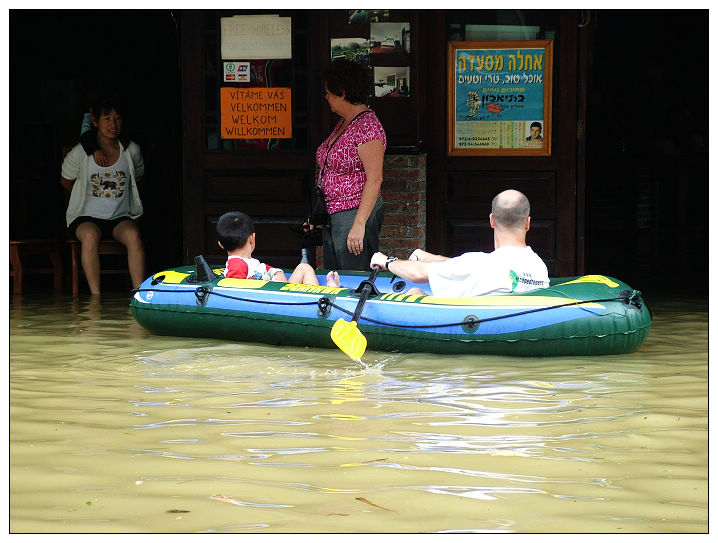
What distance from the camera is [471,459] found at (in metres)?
3.78

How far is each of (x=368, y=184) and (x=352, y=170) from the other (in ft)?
0.65

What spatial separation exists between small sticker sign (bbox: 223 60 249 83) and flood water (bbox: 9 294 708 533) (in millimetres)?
2722

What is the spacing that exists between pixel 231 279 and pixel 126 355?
835mm

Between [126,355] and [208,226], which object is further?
[208,226]

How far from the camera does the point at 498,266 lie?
231 inches

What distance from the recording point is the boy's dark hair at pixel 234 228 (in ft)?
21.3

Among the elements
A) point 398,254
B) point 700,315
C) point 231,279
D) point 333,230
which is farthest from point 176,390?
point 700,315

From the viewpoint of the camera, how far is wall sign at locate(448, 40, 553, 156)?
8055mm

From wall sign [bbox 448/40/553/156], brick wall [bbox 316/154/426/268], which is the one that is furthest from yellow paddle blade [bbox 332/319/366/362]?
wall sign [bbox 448/40/553/156]

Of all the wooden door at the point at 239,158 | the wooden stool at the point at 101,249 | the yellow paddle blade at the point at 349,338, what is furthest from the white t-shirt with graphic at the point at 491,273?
the wooden stool at the point at 101,249

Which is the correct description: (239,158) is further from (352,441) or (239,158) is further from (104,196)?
(352,441)

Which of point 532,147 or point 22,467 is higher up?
point 532,147

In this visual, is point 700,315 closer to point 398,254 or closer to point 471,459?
point 398,254

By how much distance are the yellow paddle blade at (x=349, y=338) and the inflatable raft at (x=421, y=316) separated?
0.94 feet
